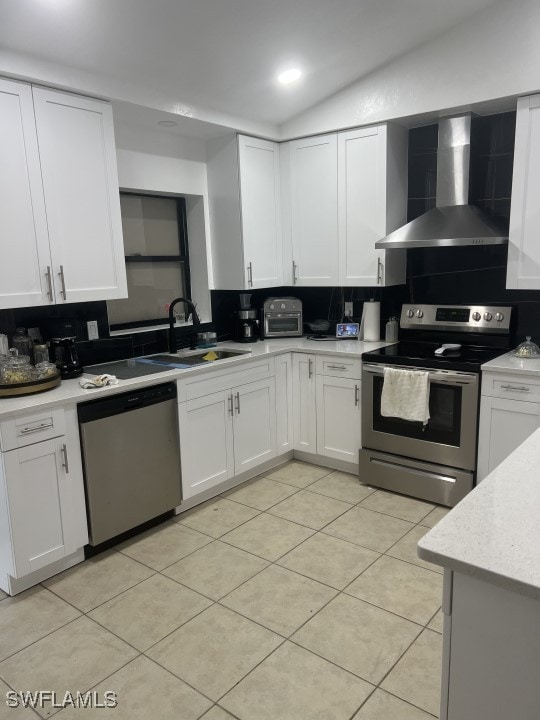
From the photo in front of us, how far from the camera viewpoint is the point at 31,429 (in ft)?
8.06

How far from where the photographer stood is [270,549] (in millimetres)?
2850

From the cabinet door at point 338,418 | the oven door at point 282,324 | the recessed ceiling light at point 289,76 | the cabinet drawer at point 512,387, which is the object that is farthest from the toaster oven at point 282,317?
the cabinet drawer at point 512,387

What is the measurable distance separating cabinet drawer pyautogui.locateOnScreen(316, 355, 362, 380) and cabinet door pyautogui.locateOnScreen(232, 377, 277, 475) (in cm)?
37

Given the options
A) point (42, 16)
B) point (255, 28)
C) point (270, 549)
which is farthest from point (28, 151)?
point (270, 549)

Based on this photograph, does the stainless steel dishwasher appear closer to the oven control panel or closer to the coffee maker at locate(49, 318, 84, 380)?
the coffee maker at locate(49, 318, 84, 380)

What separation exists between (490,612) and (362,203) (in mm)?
3108

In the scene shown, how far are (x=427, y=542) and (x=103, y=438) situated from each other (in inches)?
78.1

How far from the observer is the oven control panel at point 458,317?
3484 mm

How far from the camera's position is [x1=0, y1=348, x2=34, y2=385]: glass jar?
2578 mm

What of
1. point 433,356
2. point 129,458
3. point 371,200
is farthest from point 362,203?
point 129,458

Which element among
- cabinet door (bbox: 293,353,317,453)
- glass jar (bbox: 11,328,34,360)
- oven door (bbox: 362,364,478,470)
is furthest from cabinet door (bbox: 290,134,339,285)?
glass jar (bbox: 11,328,34,360)

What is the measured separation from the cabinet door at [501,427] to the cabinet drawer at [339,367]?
32.9 inches

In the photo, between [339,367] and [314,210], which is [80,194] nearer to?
[314,210]

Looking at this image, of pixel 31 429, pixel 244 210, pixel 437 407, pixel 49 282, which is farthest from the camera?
pixel 244 210
